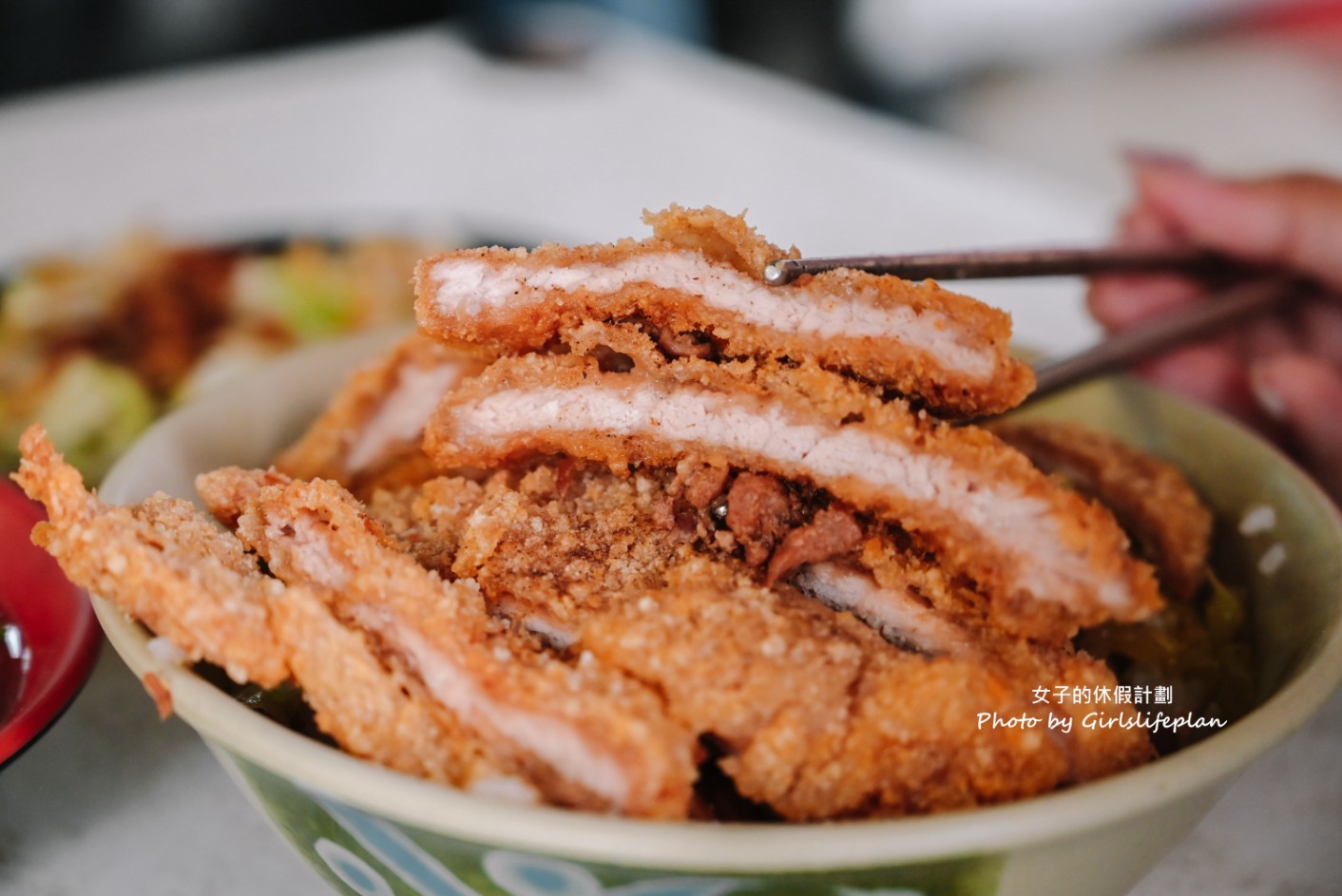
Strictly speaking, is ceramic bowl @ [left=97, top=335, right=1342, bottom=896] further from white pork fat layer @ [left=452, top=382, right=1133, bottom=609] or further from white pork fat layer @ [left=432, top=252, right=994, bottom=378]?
white pork fat layer @ [left=432, top=252, right=994, bottom=378]

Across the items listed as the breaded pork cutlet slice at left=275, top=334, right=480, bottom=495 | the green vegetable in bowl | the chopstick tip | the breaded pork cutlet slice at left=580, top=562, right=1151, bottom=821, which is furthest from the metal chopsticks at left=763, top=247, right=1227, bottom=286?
the green vegetable in bowl

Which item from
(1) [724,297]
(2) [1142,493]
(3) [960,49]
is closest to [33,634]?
(1) [724,297]

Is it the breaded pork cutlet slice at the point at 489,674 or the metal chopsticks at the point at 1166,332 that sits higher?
the metal chopsticks at the point at 1166,332

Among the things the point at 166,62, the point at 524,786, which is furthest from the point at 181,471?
the point at 166,62

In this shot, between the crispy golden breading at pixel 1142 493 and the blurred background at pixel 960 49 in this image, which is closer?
the crispy golden breading at pixel 1142 493

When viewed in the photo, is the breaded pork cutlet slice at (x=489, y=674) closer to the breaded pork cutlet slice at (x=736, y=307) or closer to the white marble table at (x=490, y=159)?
the breaded pork cutlet slice at (x=736, y=307)

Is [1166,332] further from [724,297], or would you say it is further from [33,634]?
[33,634]

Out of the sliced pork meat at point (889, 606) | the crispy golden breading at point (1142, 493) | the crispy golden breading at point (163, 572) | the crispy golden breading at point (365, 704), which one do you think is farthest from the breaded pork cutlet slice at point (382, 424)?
the crispy golden breading at point (1142, 493)

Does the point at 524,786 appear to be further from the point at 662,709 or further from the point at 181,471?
the point at 181,471
